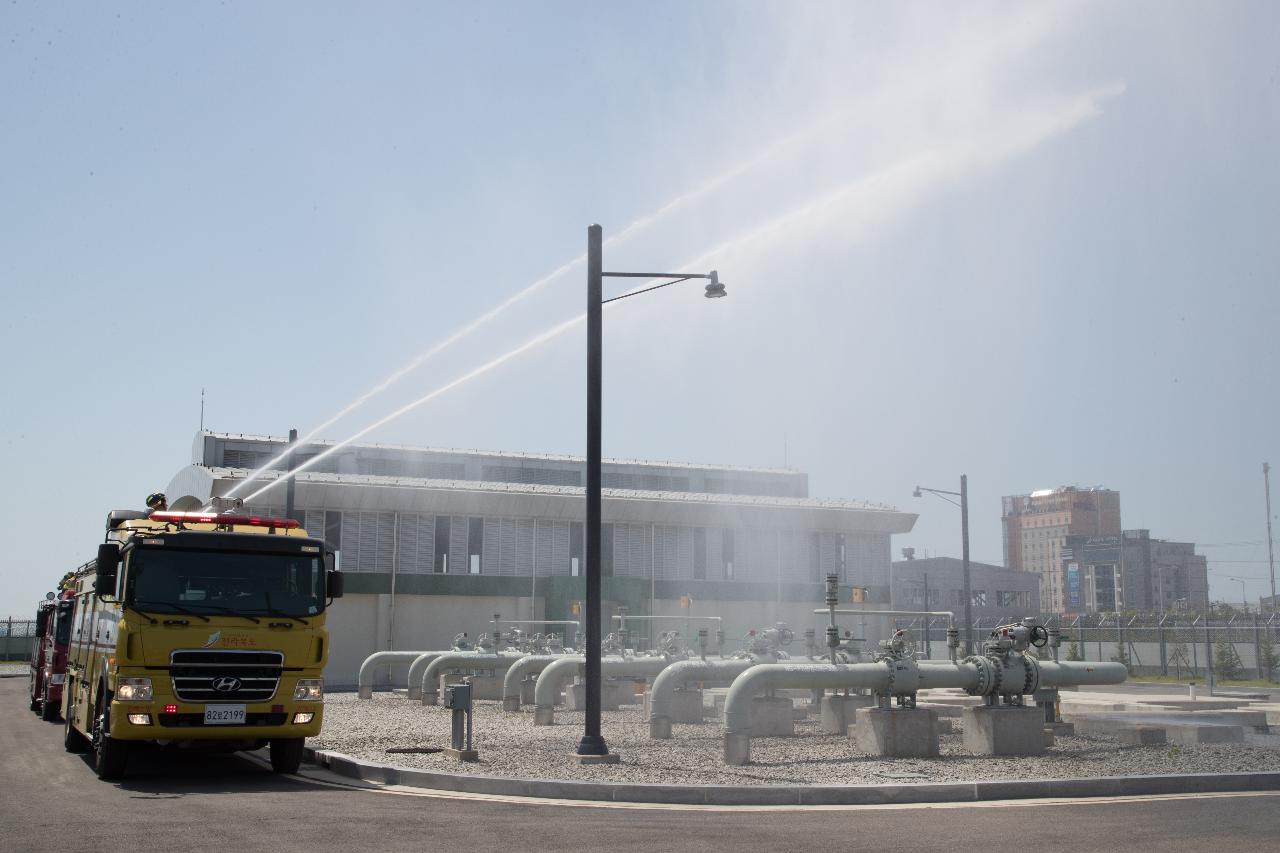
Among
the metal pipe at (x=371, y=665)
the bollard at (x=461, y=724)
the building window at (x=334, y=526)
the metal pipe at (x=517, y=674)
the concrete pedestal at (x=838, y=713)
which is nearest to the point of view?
the bollard at (x=461, y=724)

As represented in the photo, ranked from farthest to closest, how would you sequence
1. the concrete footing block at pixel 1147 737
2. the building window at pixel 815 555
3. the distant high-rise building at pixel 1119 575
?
1. the distant high-rise building at pixel 1119 575
2. the building window at pixel 815 555
3. the concrete footing block at pixel 1147 737

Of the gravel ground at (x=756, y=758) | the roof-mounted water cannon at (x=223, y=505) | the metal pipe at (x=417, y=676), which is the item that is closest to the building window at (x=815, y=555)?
the metal pipe at (x=417, y=676)

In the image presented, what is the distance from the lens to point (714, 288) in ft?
60.8

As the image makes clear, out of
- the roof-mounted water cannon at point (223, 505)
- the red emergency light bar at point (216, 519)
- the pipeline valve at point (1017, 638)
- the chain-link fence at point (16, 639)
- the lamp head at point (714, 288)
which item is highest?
the lamp head at point (714, 288)

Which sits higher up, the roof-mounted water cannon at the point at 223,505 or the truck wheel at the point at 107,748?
the roof-mounted water cannon at the point at 223,505

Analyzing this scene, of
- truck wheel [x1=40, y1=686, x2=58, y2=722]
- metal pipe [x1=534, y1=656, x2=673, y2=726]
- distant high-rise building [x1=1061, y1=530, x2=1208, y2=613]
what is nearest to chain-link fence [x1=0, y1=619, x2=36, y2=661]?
truck wheel [x1=40, y1=686, x2=58, y2=722]

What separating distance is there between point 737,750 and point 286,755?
20.1 ft

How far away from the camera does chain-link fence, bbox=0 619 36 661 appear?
65000 millimetres

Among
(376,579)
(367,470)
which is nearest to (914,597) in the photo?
(367,470)

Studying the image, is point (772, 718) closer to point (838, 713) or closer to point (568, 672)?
point (838, 713)

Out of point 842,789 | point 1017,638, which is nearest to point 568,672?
point 1017,638

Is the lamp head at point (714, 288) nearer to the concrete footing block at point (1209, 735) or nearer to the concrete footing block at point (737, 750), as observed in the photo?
the concrete footing block at point (737, 750)

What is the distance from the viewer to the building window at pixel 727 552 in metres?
54.6

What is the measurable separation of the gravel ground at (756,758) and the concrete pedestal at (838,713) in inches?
15.8
